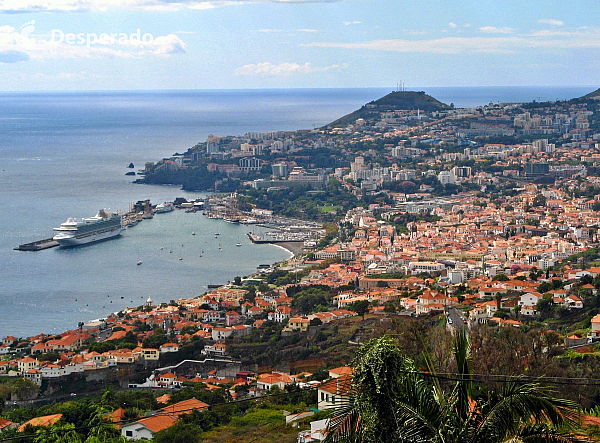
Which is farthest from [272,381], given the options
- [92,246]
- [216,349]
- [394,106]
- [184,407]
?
[394,106]

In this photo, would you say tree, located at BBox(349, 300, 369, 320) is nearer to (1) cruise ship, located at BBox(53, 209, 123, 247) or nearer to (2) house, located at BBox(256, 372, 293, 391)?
(2) house, located at BBox(256, 372, 293, 391)

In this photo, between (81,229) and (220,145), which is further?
(220,145)

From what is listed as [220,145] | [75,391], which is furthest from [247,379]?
[220,145]

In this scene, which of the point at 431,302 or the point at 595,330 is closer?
the point at 595,330

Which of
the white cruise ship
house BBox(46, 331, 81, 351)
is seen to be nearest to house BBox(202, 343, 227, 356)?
house BBox(46, 331, 81, 351)

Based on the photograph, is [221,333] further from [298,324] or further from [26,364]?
[26,364]

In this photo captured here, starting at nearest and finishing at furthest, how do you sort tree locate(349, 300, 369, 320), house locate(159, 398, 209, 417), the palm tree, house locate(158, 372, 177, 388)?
the palm tree < house locate(159, 398, 209, 417) < house locate(158, 372, 177, 388) < tree locate(349, 300, 369, 320)

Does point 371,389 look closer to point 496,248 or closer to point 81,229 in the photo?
point 496,248
